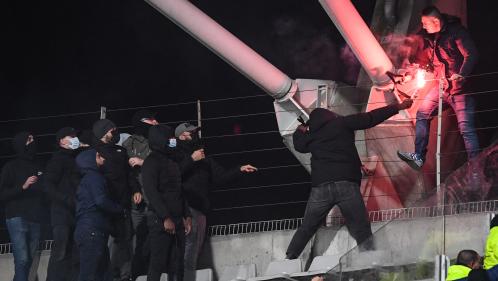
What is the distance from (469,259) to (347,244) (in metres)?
2.46

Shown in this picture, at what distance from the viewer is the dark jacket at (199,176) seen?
13.0 m

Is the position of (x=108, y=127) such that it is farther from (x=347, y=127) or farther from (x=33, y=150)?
(x=347, y=127)

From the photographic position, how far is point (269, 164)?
711 inches

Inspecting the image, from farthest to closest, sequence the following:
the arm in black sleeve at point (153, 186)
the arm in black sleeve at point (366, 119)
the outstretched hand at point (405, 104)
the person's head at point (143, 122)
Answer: the person's head at point (143, 122)
the outstretched hand at point (405, 104)
the arm in black sleeve at point (366, 119)
the arm in black sleeve at point (153, 186)

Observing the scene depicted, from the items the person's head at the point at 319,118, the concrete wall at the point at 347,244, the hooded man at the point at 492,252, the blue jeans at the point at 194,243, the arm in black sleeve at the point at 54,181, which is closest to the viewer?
the hooded man at the point at 492,252

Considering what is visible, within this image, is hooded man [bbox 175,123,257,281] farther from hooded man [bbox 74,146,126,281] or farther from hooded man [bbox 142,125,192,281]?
hooded man [bbox 74,146,126,281]

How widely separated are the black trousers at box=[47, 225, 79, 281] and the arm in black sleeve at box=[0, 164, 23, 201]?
533 millimetres

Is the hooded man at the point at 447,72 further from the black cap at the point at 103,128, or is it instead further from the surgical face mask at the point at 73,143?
the surgical face mask at the point at 73,143

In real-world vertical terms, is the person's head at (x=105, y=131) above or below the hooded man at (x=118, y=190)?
above

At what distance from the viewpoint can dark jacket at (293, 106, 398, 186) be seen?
12.3 metres

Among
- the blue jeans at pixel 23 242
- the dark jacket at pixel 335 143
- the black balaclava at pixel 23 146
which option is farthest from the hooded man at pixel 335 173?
the black balaclava at pixel 23 146

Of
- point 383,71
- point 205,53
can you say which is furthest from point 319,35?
point 383,71

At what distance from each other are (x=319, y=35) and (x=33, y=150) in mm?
5077

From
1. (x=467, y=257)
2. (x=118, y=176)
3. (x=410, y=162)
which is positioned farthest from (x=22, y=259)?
(x=467, y=257)
